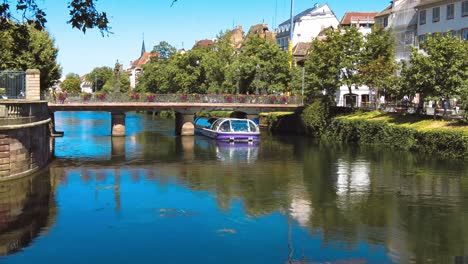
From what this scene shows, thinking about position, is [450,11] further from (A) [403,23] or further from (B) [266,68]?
(B) [266,68]

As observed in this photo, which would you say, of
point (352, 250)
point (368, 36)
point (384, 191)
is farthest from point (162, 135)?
point (352, 250)

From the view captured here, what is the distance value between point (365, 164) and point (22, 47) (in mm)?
34548

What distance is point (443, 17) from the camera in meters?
67.9

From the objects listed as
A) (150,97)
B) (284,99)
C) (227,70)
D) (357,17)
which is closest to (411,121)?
(284,99)

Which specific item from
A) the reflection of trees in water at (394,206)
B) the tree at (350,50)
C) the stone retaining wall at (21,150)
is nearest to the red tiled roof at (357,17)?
the tree at (350,50)

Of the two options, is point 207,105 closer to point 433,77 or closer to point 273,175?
point 433,77

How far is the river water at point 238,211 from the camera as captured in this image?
18734 mm

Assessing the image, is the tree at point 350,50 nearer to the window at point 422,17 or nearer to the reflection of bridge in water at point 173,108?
the reflection of bridge in water at point 173,108

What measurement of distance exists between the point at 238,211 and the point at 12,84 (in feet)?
78.6

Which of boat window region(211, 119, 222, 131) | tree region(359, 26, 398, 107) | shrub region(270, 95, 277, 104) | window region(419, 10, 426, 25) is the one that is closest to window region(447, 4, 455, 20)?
window region(419, 10, 426, 25)

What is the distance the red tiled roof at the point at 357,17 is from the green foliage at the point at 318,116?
120 ft

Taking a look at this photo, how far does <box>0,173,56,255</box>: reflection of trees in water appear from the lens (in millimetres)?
20156

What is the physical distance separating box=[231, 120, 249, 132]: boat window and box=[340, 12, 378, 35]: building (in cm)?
4092

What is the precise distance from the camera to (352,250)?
18.9 metres
